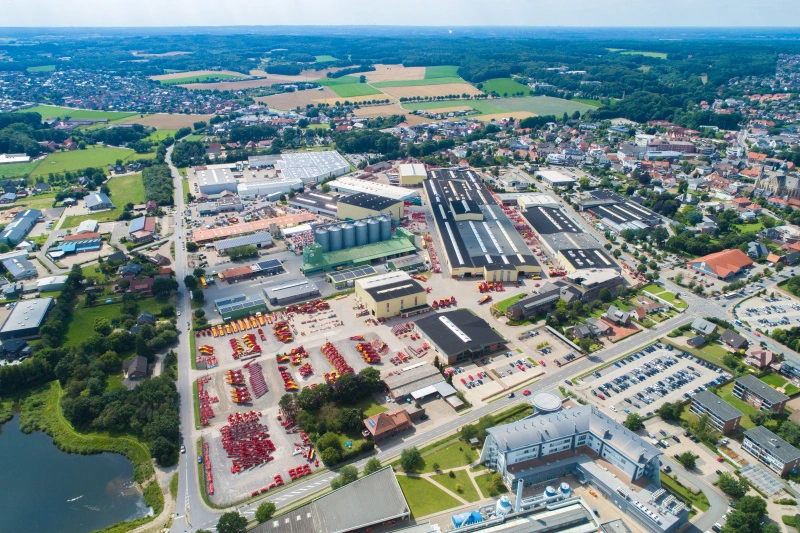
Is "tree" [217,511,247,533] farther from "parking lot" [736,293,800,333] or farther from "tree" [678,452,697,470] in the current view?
"parking lot" [736,293,800,333]

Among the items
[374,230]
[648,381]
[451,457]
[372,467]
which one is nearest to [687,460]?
[648,381]

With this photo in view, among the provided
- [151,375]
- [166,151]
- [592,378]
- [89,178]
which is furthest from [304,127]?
[592,378]

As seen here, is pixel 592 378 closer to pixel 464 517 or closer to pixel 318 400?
pixel 464 517

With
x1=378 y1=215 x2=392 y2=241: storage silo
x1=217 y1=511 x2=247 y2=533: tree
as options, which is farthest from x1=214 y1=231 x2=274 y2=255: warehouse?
x1=217 y1=511 x2=247 y2=533: tree

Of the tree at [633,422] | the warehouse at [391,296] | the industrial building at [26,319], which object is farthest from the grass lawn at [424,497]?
the industrial building at [26,319]

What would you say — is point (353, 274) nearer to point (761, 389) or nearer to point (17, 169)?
point (761, 389)

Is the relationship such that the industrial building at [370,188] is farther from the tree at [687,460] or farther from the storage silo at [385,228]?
the tree at [687,460]
